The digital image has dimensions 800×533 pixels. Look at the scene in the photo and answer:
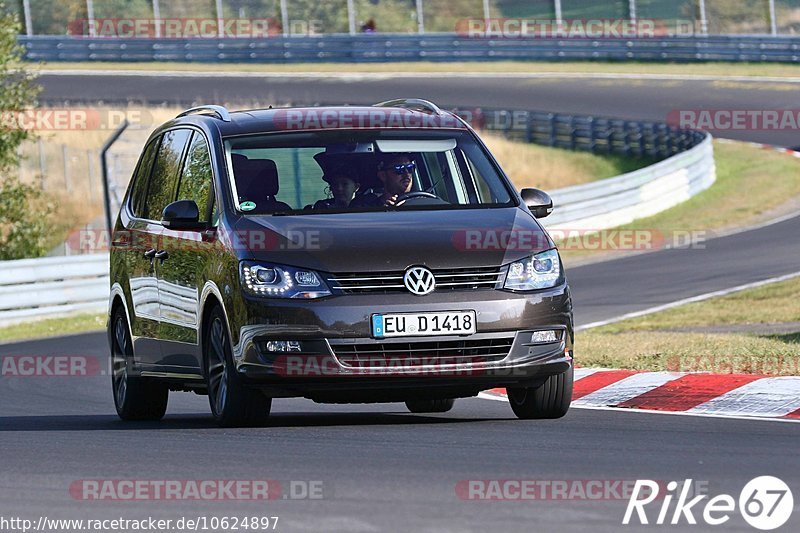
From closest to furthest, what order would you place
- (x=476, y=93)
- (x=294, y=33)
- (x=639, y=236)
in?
1. (x=639, y=236)
2. (x=476, y=93)
3. (x=294, y=33)

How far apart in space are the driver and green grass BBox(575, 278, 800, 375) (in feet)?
9.50

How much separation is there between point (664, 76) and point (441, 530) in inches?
1636

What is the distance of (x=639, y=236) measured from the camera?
27.4 meters

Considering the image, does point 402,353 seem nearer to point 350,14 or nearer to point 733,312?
point 733,312

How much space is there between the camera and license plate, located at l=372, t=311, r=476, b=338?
8.34 meters

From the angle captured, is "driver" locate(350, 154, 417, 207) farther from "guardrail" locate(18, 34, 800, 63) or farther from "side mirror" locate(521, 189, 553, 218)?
"guardrail" locate(18, 34, 800, 63)

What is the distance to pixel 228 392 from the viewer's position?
28.5ft

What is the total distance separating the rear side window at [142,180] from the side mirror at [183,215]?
1.62 metres

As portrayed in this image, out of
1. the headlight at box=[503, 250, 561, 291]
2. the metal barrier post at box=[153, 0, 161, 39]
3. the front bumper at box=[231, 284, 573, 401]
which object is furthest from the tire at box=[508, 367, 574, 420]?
the metal barrier post at box=[153, 0, 161, 39]

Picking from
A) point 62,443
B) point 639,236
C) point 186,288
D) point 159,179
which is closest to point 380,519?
point 62,443

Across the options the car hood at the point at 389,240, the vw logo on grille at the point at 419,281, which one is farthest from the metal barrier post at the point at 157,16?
the vw logo on grille at the point at 419,281

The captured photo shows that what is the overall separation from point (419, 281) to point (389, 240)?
30cm

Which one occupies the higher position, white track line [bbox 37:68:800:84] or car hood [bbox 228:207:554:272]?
car hood [bbox 228:207:554:272]

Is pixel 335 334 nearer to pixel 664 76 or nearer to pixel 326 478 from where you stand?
pixel 326 478
